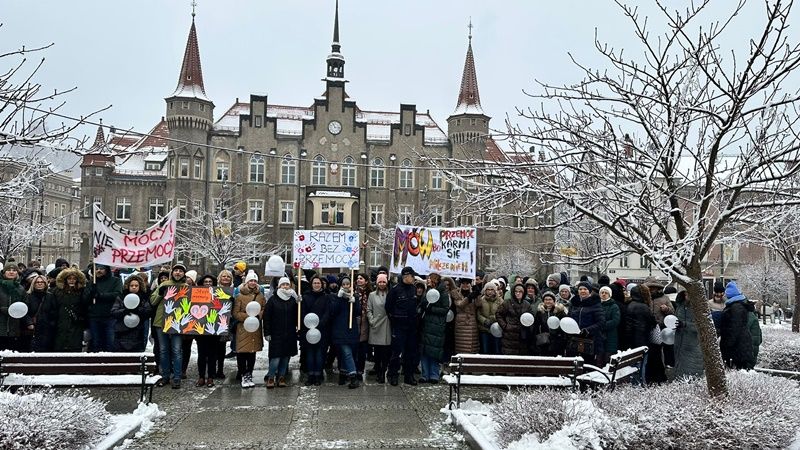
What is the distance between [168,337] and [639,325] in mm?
7323

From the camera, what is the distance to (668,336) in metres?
9.51

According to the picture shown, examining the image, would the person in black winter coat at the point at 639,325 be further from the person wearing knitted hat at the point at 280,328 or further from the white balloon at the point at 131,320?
the white balloon at the point at 131,320

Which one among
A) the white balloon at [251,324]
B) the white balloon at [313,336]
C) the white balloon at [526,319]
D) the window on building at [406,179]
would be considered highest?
the window on building at [406,179]

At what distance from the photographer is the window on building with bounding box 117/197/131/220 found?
50.2 metres

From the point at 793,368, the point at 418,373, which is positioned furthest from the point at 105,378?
the point at 793,368

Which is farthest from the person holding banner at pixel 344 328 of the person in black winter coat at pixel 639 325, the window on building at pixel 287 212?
the window on building at pixel 287 212

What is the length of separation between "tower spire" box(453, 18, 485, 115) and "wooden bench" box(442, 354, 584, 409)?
4637 centimetres

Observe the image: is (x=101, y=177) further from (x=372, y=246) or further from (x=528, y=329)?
(x=528, y=329)

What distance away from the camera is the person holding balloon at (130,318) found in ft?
30.3

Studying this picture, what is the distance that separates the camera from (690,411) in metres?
5.96

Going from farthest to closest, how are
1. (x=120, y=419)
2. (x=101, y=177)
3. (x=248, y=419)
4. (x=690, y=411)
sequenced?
(x=101, y=177)
(x=248, y=419)
(x=120, y=419)
(x=690, y=411)

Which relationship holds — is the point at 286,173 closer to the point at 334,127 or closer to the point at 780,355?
the point at 334,127

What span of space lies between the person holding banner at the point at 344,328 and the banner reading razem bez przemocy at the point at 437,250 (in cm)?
193

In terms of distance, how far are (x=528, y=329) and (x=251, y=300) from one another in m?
4.42
